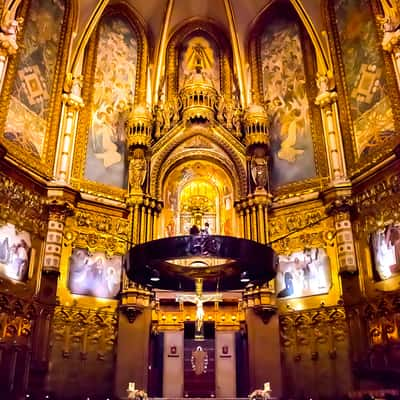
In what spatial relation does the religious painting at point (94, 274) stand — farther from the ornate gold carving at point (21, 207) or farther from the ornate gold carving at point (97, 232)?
the ornate gold carving at point (21, 207)

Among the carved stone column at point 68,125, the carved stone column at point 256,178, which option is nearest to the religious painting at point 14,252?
the carved stone column at point 68,125

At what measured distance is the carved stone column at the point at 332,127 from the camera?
1994 centimetres

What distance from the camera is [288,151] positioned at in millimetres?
22344

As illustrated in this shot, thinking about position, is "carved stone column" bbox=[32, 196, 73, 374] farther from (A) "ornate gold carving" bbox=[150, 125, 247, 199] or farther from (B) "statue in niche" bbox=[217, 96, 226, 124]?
(B) "statue in niche" bbox=[217, 96, 226, 124]

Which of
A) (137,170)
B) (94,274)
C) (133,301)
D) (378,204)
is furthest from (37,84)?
(378,204)

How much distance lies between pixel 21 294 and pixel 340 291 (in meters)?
11.8

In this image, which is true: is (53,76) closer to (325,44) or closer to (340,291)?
(325,44)

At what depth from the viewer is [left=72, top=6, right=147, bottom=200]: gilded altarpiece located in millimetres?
21344

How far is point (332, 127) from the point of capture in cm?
2095

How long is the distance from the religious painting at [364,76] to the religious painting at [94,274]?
11183mm

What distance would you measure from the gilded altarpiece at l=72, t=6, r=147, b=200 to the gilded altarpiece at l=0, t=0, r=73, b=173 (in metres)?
1.42

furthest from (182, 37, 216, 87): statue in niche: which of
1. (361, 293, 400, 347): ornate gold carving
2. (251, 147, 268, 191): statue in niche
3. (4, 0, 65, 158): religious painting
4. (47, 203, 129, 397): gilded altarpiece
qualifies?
(361, 293, 400, 347): ornate gold carving

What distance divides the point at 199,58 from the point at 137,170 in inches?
332

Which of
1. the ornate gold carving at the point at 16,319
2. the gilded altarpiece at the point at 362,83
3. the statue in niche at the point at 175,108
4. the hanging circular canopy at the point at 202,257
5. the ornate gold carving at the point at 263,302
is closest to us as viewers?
the hanging circular canopy at the point at 202,257
